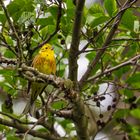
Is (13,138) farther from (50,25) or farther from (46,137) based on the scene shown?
(50,25)

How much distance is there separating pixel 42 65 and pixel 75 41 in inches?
33.8

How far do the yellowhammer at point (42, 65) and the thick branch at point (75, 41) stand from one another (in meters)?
0.40

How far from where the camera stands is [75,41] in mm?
2031

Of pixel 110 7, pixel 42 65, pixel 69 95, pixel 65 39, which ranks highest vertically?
pixel 110 7

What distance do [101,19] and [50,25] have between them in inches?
10.2

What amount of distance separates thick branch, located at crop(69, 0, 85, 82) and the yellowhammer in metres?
0.40

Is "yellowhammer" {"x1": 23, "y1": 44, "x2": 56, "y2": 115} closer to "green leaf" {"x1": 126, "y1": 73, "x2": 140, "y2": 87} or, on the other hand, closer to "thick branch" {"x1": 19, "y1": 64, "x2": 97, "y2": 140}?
"thick branch" {"x1": 19, "y1": 64, "x2": 97, "y2": 140}

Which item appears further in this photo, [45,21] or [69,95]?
[45,21]

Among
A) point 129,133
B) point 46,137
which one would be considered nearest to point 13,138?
point 46,137

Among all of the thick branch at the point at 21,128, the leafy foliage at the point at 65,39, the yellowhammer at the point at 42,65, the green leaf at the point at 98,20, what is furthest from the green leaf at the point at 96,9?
the thick branch at the point at 21,128

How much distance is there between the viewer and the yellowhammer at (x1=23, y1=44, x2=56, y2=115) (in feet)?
8.20

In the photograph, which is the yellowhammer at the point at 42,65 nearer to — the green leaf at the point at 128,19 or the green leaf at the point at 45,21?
the green leaf at the point at 45,21

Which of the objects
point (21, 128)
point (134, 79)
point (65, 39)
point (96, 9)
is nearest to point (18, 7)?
point (65, 39)

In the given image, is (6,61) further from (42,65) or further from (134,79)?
(42,65)
